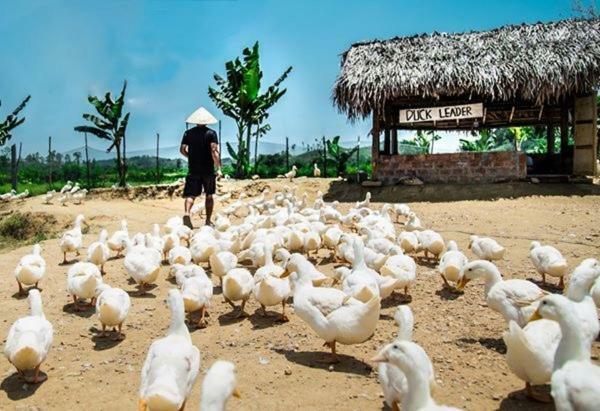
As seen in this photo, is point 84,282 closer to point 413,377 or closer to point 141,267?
point 141,267

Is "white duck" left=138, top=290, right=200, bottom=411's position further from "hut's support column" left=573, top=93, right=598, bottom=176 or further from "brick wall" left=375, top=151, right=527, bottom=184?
"hut's support column" left=573, top=93, right=598, bottom=176

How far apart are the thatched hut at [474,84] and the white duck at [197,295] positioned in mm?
9734

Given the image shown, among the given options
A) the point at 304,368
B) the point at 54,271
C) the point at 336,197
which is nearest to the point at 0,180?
the point at 336,197

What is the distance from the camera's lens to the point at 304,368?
388cm

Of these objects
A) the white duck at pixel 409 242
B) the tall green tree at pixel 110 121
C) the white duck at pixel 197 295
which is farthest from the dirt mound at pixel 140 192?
the white duck at pixel 197 295

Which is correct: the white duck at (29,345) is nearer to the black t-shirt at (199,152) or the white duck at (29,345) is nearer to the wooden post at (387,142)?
the black t-shirt at (199,152)

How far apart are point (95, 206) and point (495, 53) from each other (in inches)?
468

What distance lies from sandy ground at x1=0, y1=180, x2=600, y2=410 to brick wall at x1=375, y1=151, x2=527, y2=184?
20.6 ft

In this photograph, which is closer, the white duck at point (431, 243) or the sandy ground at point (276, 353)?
the sandy ground at point (276, 353)

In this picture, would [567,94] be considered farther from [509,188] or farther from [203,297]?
[203,297]

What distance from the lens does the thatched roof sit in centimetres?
1289

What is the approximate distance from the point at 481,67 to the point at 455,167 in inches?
107

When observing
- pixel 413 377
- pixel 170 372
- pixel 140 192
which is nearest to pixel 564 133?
pixel 140 192

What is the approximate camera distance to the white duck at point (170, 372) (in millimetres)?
2765
